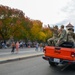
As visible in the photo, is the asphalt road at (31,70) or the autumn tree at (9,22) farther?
the autumn tree at (9,22)

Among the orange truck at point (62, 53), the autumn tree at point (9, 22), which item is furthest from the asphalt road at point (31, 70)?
the autumn tree at point (9, 22)

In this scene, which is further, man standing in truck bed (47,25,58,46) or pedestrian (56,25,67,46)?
man standing in truck bed (47,25,58,46)

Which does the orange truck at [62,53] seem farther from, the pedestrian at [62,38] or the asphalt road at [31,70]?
the asphalt road at [31,70]

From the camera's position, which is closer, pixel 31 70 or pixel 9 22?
pixel 31 70

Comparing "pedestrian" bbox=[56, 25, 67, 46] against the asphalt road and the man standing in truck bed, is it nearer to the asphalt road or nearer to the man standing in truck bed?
the man standing in truck bed

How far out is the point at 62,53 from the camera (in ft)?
37.1

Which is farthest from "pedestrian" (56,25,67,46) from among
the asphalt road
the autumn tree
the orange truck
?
the autumn tree

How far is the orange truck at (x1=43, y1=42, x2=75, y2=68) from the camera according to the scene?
11.0 meters

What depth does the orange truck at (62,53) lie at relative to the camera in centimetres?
1097

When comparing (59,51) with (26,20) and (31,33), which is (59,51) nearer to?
(26,20)

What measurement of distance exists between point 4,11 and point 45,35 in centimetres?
3945

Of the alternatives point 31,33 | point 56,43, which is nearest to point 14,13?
point 31,33

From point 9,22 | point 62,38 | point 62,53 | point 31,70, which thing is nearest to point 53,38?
point 62,38

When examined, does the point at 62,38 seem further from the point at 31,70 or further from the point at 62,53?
the point at 31,70
